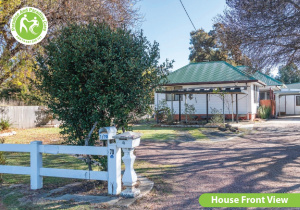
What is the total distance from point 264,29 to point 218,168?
22.0ft

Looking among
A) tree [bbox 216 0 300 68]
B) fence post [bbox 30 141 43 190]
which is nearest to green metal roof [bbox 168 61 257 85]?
tree [bbox 216 0 300 68]

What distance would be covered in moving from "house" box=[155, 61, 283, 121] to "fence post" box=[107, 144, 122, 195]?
15708mm

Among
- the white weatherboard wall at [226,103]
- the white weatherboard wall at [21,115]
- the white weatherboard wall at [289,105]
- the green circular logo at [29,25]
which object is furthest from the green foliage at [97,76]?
the white weatherboard wall at [289,105]

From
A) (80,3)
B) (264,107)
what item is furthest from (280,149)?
(264,107)

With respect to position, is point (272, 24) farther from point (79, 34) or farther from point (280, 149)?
point (79, 34)

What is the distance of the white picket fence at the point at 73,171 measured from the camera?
5289mm

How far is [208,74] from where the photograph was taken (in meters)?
24.1

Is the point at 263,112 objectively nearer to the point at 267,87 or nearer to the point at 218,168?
the point at 267,87

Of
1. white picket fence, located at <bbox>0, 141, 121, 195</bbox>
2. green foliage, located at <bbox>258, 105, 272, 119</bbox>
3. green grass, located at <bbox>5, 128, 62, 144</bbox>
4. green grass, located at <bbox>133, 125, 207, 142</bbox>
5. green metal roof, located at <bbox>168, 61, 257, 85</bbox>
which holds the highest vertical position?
green metal roof, located at <bbox>168, 61, 257, 85</bbox>

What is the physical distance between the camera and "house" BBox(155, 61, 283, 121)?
2192cm

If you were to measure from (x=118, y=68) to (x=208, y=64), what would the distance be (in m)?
21.7

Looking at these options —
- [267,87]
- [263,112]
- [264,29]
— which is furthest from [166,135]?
[267,87]

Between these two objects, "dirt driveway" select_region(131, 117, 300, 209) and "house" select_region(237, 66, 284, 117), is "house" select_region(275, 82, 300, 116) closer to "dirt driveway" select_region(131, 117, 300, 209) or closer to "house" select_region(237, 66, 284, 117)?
"house" select_region(237, 66, 284, 117)

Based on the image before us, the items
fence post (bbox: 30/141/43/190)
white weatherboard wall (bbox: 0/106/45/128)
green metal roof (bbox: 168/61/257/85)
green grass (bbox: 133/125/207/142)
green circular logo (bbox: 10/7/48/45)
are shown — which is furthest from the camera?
green metal roof (bbox: 168/61/257/85)
